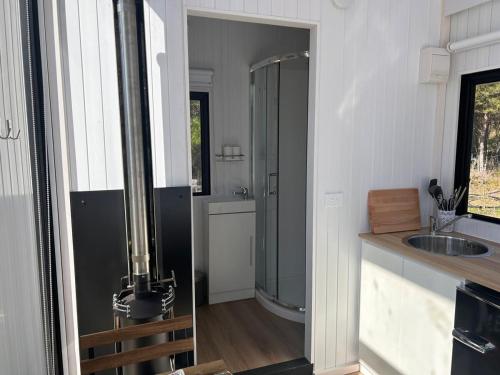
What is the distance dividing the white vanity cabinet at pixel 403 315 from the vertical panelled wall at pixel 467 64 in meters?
0.67

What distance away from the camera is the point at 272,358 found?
2.50 meters

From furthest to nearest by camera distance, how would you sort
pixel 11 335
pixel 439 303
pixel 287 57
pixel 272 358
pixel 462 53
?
pixel 287 57
pixel 272 358
pixel 462 53
pixel 439 303
pixel 11 335

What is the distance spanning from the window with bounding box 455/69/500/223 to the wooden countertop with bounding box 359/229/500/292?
0.24 m

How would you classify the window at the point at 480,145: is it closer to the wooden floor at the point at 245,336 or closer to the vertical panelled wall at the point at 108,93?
the wooden floor at the point at 245,336

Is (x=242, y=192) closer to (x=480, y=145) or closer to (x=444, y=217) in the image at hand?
(x=444, y=217)

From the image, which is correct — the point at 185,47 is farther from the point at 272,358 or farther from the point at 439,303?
the point at 272,358

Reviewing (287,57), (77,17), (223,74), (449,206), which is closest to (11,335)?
(77,17)

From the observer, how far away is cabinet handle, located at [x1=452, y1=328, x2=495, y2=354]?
61.4 inches

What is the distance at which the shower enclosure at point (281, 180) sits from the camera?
310 centimetres

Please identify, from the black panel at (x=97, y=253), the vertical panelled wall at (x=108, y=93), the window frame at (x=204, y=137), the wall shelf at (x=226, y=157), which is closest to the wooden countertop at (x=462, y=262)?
the vertical panelled wall at (x=108, y=93)

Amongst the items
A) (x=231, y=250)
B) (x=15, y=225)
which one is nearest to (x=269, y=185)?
(x=231, y=250)

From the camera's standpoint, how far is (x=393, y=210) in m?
2.40

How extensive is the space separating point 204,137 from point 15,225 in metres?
2.59

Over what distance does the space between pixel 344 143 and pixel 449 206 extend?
830 millimetres
